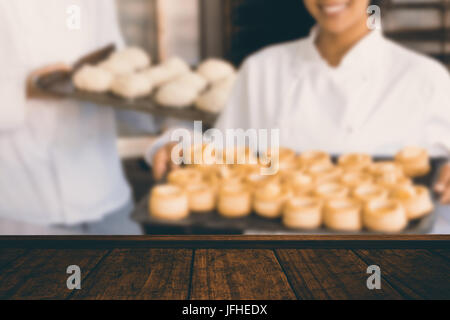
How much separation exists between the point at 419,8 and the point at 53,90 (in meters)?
0.58

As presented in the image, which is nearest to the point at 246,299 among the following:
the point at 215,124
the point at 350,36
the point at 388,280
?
the point at 388,280

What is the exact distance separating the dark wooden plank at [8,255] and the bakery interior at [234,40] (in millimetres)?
151

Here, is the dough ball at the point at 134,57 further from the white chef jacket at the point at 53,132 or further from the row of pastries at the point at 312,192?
the row of pastries at the point at 312,192

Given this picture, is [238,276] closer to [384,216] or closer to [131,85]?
[384,216]

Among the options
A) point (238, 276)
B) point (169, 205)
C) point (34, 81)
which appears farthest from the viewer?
point (34, 81)

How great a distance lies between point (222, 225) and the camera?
1.76 feet

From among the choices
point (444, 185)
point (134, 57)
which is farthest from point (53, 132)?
point (444, 185)

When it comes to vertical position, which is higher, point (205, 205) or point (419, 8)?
point (419, 8)

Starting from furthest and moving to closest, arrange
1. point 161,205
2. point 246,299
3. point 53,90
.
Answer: point 53,90 < point 161,205 < point 246,299

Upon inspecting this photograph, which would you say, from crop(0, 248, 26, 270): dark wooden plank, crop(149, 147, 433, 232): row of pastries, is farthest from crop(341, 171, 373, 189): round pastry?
crop(0, 248, 26, 270): dark wooden plank

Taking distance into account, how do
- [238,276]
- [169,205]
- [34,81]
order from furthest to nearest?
[34,81], [169,205], [238,276]

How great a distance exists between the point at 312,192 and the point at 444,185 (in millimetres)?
199

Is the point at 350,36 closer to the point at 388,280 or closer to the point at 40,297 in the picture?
the point at 388,280

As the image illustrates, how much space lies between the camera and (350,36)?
68 centimetres
